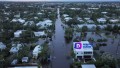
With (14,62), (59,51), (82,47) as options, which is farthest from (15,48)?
(82,47)

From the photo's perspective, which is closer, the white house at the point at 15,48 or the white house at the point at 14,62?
the white house at the point at 14,62

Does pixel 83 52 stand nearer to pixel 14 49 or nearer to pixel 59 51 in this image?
pixel 59 51

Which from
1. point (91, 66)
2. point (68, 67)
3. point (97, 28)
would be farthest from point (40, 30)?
point (91, 66)

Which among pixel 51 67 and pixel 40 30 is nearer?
pixel 51 67

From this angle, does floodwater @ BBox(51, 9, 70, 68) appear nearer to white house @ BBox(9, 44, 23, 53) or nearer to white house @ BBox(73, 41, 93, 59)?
white house @ BBox(73, 41, 93, 59)

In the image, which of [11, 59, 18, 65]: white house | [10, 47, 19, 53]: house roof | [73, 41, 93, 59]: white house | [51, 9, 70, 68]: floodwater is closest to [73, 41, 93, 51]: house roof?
[73, 41, 93, 59]: white house

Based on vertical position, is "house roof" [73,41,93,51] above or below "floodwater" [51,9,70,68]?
above

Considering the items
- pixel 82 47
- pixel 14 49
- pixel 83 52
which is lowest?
pixel 83 52

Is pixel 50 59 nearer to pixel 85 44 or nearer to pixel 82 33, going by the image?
pixel 85 44

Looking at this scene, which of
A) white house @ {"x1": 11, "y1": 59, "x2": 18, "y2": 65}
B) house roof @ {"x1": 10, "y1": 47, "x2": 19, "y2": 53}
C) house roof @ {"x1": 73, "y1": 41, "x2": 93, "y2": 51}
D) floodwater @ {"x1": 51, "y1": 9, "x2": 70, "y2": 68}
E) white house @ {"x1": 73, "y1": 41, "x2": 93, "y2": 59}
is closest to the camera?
white house @ {"x1": 11, "y1": 59, "x2": 18, "y2": 65}

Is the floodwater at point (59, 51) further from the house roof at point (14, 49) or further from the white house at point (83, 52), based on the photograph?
the house roof at point (14, 49)

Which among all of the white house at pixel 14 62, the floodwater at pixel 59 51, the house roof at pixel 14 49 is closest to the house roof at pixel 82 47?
the floodwater at pixel 59 51
